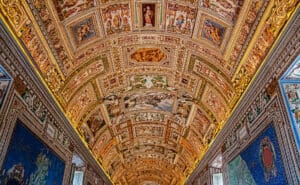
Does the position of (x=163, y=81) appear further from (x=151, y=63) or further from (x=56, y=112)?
(x=56, y=112)

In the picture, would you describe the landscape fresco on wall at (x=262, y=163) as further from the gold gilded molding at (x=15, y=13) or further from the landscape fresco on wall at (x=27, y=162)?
the gold gilded molding at (x=15, y=13)

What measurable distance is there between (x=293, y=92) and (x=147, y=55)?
7600 mm

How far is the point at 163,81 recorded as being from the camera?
15336 millimetres

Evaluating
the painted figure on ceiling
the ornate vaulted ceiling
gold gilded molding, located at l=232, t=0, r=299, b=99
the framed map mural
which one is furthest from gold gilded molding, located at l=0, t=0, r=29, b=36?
the framed map mural

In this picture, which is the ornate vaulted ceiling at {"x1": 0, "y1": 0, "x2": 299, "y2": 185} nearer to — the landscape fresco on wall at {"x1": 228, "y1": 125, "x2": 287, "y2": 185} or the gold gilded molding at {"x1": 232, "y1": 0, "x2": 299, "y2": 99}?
the gold gilded molding at {"x1": 232, "y1": 0, "x2": 299, "y2": 99}

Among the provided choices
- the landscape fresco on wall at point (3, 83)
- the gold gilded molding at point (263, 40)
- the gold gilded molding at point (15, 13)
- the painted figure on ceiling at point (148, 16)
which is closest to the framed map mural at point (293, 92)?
the gold gilded molding at point (263, 40)

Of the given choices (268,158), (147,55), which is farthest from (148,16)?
(268,158)

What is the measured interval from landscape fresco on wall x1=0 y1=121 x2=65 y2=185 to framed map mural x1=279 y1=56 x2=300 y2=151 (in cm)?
773

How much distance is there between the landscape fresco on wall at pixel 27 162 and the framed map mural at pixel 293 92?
7.73 m

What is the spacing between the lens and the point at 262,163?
8.50 meters

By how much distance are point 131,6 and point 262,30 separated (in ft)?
16.4

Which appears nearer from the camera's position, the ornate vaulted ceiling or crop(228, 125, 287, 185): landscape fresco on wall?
crop(228, 125, 287, 185): landscape fresco on wall

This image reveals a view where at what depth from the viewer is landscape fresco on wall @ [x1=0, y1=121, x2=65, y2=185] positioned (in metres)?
→ 7.54

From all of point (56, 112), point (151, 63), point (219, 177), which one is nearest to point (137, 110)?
point (151, 63)
